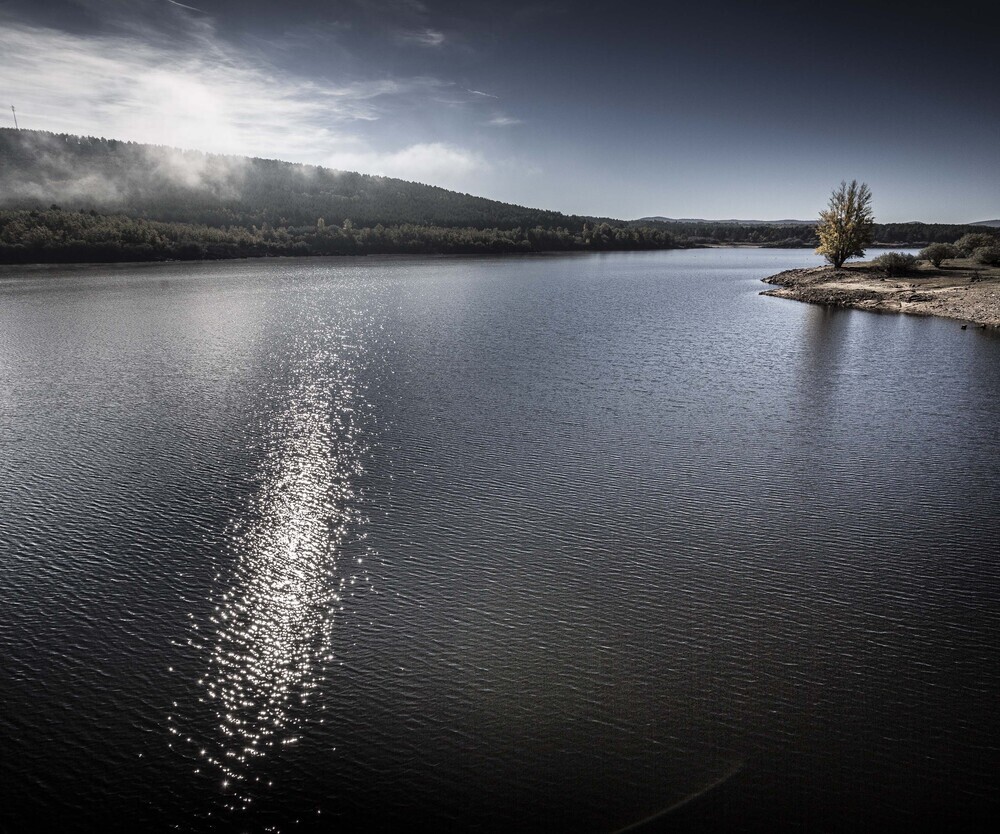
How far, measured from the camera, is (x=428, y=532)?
942 cm

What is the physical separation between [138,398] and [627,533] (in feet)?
45.3

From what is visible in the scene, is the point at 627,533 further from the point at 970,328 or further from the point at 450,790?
the point at 970,328

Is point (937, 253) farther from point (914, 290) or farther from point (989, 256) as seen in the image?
point (914, 290)

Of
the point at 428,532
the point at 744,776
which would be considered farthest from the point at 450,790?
the point at 428,532

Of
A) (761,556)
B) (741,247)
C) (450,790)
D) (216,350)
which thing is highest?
(741,247)

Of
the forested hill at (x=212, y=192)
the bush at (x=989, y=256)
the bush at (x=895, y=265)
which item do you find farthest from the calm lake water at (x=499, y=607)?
the forested hill at (x=212, y=192)

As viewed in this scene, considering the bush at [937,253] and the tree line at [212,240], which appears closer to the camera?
the bush at [937,253]

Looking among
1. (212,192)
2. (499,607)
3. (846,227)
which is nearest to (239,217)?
(212,192)

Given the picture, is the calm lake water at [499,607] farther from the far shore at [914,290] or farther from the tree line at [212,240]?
the tree line at [212,240]

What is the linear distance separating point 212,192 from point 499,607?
506ft

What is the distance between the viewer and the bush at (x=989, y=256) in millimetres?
43875

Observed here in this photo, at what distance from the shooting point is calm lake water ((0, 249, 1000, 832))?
5234 millimetres

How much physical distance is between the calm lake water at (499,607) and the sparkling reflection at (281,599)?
0.04 meters

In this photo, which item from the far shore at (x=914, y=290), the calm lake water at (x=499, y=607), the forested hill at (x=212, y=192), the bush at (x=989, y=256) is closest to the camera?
the calm lake water at (x=499, y=607)
